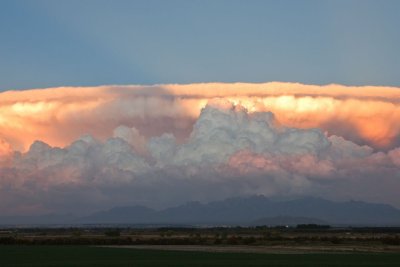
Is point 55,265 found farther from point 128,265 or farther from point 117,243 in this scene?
point 117,243

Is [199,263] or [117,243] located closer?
[199,263]

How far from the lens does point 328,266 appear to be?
6825 centimetres

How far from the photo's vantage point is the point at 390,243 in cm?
13362

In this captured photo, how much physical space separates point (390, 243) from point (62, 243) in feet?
195

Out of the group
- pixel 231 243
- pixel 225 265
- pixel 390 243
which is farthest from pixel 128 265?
pixel 390 243

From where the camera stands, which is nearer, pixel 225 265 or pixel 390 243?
pixel 225 265

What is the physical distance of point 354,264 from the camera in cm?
7200

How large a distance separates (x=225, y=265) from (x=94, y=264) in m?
12.5

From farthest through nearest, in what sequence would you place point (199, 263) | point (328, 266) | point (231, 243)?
point (231, 243) < point (199, 263) < point (328, 266)

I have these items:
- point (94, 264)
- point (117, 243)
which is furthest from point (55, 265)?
point (117, 243)

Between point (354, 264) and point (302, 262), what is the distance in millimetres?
5043

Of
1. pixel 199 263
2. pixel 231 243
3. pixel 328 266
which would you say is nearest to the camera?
pixel 328 266

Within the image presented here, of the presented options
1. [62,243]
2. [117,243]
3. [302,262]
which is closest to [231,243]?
[117,243]

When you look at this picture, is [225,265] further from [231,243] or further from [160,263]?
[231,243]
